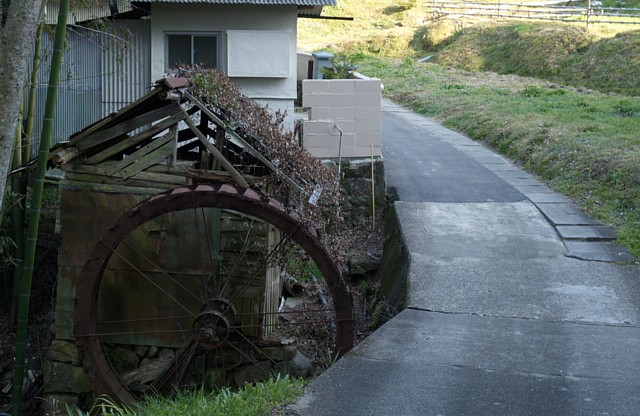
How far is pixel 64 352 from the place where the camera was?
29.5 ft

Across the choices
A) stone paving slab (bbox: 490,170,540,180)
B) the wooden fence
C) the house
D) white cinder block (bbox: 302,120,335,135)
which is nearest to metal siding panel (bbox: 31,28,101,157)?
the house

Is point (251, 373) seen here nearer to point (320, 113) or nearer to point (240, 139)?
point (240, 139)

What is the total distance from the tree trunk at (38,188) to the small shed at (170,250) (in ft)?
2.48

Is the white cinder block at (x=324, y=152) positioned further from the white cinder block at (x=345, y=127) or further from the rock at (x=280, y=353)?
the rock at (x=280, y=353)

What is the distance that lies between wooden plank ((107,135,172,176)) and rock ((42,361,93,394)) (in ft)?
6.94

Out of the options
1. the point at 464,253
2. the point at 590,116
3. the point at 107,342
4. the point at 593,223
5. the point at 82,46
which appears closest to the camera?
the point at 107,342

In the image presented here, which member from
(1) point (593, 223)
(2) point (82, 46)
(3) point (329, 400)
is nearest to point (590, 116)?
(1) point (593, 223)

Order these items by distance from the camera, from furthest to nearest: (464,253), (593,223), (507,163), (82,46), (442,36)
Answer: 1. (442,36)
2. (507,163)
3. (82,46)
4. (593,223)
5. (464,253)

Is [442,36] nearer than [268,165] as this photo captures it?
No

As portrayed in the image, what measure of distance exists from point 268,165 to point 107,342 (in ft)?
8.58

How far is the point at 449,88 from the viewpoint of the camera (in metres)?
24.7

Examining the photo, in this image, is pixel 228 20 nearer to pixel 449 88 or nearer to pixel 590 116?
pixel 590 116

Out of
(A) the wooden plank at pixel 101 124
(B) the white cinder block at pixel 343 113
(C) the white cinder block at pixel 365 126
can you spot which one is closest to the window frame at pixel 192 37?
(B) the white cinder block at pixel 343 113

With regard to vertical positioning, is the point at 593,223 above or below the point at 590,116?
below
